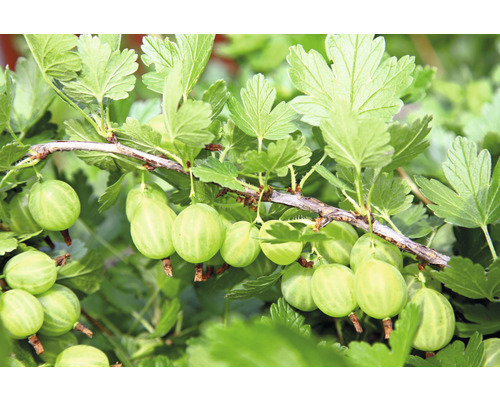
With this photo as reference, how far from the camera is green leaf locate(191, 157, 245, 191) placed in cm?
45

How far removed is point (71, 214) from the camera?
52 centimetres

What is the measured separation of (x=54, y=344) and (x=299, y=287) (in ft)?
0.94

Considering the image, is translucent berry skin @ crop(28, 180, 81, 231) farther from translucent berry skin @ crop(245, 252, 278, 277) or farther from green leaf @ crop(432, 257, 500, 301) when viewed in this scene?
green leaf @ crop(432, 257, 500, 301)

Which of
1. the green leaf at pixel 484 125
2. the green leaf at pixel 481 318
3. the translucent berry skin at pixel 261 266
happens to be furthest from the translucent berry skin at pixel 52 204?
the green leaf at pixel 484 125

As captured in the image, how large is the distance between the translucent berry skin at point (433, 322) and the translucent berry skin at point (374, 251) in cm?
4

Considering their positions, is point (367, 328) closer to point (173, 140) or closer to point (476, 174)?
point (476, 174)

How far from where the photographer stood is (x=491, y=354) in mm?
465

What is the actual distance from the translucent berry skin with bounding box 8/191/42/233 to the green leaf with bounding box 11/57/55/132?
12 centimetres

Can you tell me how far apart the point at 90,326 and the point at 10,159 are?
0.95 ft

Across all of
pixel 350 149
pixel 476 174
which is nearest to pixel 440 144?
pixel 476 174

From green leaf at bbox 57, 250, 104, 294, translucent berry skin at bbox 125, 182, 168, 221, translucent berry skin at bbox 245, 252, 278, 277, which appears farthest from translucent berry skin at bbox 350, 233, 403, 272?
green leaf at bbox 57, 250, 104, 294

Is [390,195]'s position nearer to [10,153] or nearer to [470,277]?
[470,277]

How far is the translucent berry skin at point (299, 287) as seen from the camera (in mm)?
496

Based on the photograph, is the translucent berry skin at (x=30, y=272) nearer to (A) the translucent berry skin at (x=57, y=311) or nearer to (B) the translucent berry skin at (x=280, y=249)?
(A) the translucent berry skin at (x=57, y=311)
